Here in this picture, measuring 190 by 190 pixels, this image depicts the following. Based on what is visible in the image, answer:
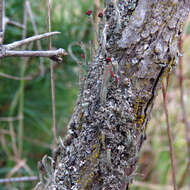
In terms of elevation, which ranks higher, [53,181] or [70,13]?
[70,13]

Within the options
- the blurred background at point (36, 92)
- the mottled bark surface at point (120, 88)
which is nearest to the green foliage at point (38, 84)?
the blurred background at point (36, 92)

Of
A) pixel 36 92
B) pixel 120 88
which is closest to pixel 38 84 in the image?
pixel 36 92

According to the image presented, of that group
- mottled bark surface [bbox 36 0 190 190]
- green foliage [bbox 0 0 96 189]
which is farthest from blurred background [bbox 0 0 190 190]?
mottled bark surface [bbox 36 0 190 190]

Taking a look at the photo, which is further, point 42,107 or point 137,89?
point 42,107

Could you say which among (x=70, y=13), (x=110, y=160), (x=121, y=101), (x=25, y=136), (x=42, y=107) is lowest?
(x=25, y=136)

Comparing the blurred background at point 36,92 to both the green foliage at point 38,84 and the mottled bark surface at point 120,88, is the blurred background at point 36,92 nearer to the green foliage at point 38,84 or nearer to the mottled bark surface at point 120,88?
the green foliage at point 38,84

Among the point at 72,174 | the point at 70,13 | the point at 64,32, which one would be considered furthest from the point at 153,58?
the point at 70,13

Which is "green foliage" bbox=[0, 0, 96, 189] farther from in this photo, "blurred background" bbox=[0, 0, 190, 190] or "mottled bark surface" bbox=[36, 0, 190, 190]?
"mottled bark surface" bbox=[36, 0, 190, 190]

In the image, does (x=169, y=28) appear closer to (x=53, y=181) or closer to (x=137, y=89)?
(x=137, y=89)

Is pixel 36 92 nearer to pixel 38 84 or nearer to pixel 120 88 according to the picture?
pixel 38 84
